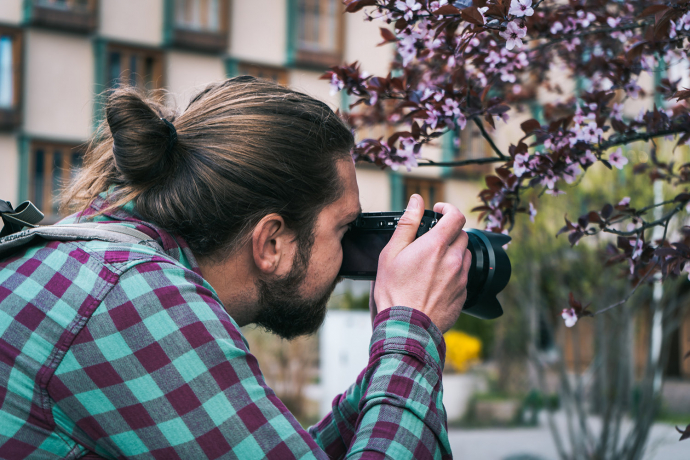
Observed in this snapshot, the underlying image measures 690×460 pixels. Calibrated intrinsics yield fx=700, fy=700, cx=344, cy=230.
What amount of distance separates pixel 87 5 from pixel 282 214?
9773 mm

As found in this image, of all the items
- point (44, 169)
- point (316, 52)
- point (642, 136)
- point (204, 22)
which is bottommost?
point (44, 169)

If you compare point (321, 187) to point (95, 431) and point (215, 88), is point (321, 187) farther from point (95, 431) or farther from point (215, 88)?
point (95, 431)

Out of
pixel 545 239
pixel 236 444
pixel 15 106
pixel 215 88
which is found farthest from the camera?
pixel 15 106

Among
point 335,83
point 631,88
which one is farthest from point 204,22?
point 631,88

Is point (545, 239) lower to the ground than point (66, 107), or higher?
lower

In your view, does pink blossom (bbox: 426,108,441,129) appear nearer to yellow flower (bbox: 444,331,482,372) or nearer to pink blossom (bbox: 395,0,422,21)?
pink blossom (bbox: 395,0,422,21)

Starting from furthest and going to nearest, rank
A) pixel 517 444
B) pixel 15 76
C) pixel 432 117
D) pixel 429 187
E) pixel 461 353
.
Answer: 1. pixel 429 187
2. pixel 15 76
3. pixel 461 353
4. pixel 517 444
5. pixel 432 117

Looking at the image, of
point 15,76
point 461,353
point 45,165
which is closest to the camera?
point 461,353

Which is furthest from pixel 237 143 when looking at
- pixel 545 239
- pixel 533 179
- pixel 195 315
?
pixel 545 239

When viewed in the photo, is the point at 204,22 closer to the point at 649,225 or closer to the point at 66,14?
the point at 66,14

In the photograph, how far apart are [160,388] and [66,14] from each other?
9.92m

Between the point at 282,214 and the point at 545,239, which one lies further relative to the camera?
the point at 545,239

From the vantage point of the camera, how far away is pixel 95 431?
0.89 metres

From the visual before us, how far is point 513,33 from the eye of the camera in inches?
47.0
